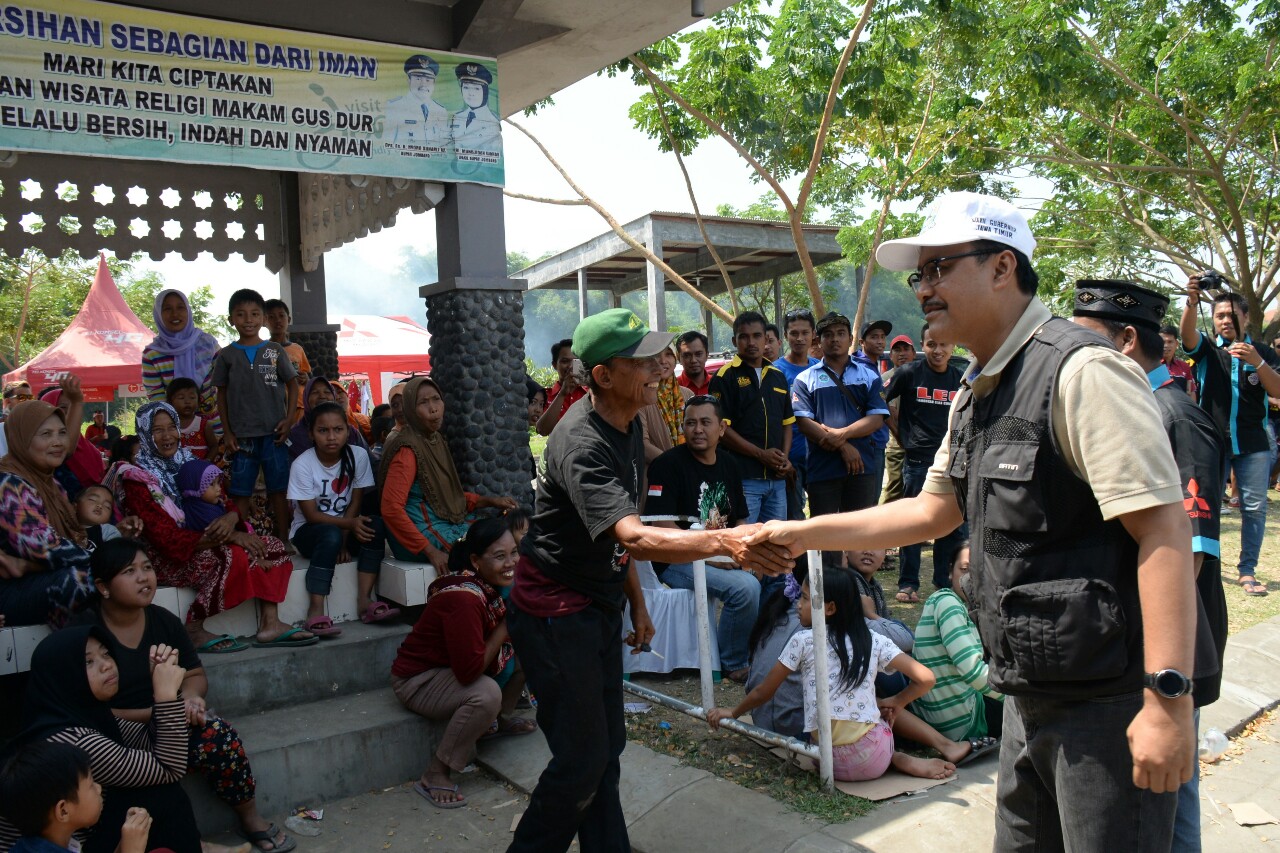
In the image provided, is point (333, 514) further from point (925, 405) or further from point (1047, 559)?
point (1047, 559)

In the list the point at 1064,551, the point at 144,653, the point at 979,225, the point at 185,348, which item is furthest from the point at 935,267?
the point at 185,348

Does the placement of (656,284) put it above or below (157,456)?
above

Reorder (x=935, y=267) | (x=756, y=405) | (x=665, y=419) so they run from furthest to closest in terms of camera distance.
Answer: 1. (x=665, y=419)
2. (x=756, y=405)
3. (x=935, y=267)

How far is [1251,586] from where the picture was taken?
22.8ft

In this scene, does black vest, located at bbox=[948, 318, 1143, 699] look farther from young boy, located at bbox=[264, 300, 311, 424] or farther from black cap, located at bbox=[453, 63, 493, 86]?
young boy, located at bbox=[264, 300, 311, 424]

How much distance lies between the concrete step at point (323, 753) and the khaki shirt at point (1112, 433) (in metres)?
3.57

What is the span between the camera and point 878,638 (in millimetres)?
4176

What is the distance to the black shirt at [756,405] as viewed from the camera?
6.53m

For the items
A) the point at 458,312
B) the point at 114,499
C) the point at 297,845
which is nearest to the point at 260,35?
the point at 458,312

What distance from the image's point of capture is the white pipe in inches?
148

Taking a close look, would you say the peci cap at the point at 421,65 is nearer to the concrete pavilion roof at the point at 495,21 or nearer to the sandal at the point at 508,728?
the concrete pavilion roof at the point at 495,21

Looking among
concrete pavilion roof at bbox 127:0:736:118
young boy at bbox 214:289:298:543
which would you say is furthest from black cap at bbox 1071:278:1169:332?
young boy at bbox 214:289:298:543

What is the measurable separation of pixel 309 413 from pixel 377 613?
1.33 m

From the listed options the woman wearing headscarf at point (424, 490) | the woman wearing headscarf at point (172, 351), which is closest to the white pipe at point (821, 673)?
the woman wearing headscarf at point (424, 490)
